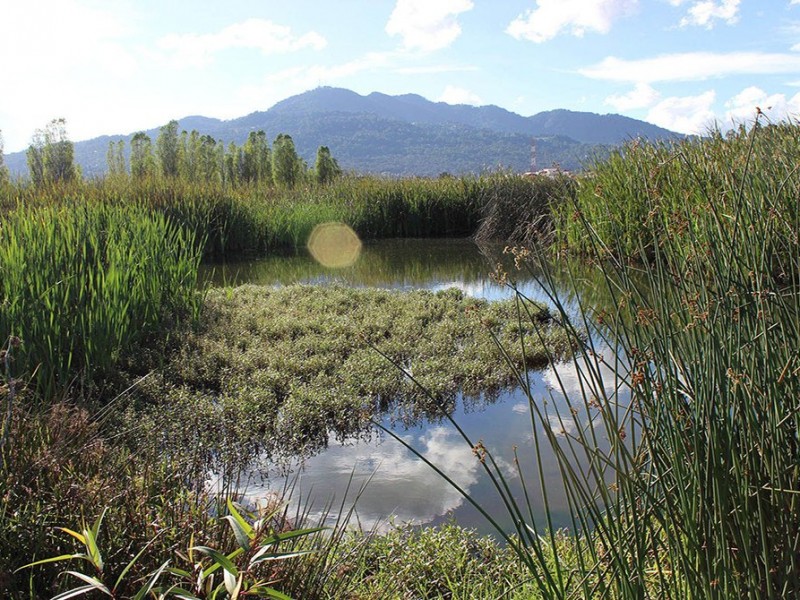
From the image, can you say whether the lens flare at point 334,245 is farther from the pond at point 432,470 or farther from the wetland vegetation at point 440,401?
the pond at point 432,470

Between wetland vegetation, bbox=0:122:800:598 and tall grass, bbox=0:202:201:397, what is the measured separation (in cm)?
2

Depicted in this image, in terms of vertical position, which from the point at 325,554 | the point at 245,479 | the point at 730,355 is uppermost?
the point at 730,355

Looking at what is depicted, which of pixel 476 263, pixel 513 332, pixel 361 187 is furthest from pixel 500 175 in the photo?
pixel 513 332

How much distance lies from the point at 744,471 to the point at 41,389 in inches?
150

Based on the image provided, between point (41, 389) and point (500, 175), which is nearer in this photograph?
point (41, 389)

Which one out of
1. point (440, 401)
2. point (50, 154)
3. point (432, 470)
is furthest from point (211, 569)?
point (50, 154)

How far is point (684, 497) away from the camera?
143 cm

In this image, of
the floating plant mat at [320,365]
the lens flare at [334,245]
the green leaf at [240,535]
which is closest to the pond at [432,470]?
the floating plant mat at [320,365]

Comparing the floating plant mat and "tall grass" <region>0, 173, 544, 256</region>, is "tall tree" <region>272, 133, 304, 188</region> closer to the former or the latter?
"tall grass" <region>0, 173, 544, 256</region>

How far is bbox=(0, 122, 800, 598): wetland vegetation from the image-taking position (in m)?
1.48

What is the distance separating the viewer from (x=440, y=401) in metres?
4.67

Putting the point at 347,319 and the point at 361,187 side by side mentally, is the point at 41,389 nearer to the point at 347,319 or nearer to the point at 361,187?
the point at 347,319

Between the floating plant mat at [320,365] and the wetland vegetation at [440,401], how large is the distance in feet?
0.08

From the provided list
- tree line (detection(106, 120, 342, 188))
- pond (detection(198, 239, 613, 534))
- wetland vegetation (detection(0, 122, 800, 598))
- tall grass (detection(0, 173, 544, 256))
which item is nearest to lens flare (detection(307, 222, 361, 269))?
tall grass (detection(0, 173, 544, 256))
